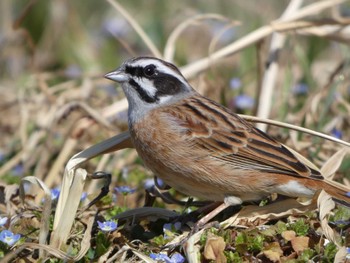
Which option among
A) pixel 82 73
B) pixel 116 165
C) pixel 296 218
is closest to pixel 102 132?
pixel 116 165

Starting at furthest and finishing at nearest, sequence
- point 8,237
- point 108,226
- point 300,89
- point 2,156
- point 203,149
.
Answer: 1. point 300,89
2. point 2,156
3. point 203,149
4. point 108,226
5. point 8,237

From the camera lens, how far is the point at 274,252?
404cm

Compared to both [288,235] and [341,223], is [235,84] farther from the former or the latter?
[288,235]

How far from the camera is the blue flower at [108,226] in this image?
13.8 ft

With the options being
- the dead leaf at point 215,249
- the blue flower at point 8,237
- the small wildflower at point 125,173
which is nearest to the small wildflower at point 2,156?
the small wildflower at point 125,173

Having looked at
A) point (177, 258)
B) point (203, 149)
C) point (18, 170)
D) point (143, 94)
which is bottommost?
point (18, 170)

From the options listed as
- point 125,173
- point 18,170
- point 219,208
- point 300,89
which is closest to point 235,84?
point 300,89

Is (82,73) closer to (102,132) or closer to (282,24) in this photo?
(102,132)

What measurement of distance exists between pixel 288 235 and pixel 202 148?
2.84ft

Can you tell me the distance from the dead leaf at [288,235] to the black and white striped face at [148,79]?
4.36 ft

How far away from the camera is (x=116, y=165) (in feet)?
20.0

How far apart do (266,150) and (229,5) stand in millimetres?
5538

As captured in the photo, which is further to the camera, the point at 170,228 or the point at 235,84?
the point at 235,84

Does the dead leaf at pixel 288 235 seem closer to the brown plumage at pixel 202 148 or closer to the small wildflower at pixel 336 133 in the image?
the brown plumage at pixel 202 148
